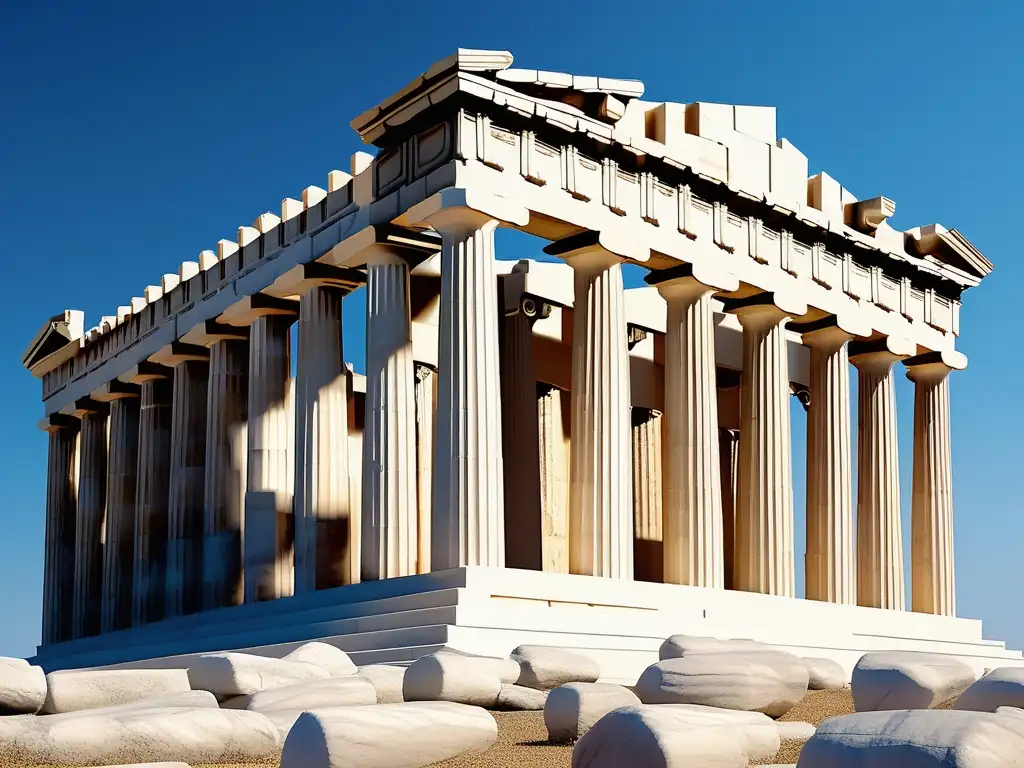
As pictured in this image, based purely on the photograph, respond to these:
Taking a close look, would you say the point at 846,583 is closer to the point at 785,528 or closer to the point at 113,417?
the point at 785,528

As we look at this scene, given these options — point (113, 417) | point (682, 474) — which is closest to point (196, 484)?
point (113, 417)

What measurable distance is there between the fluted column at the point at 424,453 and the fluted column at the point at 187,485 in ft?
24.1

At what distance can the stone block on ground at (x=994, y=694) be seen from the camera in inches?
591

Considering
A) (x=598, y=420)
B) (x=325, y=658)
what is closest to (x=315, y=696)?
(x=325, y=658)

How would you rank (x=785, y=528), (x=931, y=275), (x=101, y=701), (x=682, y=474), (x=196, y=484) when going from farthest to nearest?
(x=931, y=275), (x=196, y=484), (x=785, y=528), (x=682, y=474), (x=101, y=701)

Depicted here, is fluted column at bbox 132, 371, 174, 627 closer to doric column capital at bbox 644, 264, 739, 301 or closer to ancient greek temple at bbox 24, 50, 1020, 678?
ancient greek temple at bbox 24, 50, 1020, 678

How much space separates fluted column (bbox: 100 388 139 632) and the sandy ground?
34.2m

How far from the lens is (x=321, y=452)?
37.7 meters

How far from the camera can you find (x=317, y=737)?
1185 cm

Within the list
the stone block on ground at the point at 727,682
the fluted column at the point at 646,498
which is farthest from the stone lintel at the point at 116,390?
the stone block on ground at the point at 727,682

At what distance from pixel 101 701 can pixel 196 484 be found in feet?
93.3

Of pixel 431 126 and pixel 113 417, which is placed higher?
pixel 431 126

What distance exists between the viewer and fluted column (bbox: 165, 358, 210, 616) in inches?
1756

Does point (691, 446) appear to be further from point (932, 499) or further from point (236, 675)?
point (236, 675)
